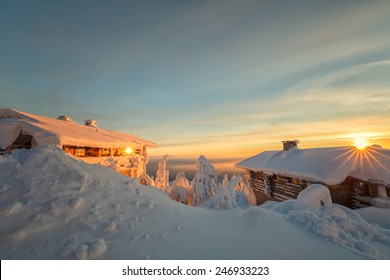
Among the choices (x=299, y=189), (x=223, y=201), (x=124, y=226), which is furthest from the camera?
(x=299, y=189)

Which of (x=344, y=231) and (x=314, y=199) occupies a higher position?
(x=314, y=199)

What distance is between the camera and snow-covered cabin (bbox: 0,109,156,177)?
9.75 m

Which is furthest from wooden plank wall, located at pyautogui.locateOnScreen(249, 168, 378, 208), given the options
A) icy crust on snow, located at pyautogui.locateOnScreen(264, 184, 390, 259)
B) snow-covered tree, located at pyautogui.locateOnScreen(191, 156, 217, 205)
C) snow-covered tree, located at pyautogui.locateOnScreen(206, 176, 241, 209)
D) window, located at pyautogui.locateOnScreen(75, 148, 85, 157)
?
window, located at pyautogui.locateOnScreen(75, 148, 85, 157)

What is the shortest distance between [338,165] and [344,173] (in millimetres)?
787

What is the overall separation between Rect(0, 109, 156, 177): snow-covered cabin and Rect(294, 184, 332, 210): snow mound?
441 inches

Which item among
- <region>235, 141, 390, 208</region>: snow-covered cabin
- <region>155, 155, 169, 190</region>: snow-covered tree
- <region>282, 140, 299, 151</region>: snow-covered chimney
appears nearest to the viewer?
<region>235, 141, 390, 208</region>: snow-covered cabin

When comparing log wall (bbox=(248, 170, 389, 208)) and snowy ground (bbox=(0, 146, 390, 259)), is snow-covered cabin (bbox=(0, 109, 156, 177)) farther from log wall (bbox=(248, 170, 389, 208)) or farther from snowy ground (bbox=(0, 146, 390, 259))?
log wall (bbox=(248, 170, 389, 208))

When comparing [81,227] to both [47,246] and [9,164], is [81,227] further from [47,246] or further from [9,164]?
[9,164]

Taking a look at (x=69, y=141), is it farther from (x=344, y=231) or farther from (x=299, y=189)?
(x=299, y=189)

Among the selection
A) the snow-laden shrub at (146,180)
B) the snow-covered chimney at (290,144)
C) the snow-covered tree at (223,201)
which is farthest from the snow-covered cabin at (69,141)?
the snow-covered chimney at (290,144)

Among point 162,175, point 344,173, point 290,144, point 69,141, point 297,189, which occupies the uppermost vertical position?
point 290,144

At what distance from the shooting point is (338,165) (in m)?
10.3

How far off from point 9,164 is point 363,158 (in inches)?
579

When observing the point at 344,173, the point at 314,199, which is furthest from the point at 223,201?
the point at 344,173
